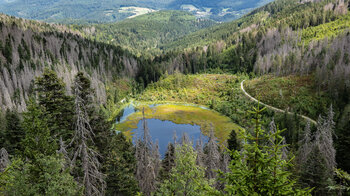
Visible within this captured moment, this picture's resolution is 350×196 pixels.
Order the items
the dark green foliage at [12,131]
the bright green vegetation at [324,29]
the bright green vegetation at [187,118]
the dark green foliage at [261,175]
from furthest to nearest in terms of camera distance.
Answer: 1. the bright green vegetation at [324,29]
2. the bright green vegetation at [187,118]
3. the dark green foliage at [12,131]
4. the dark green foliage at [261,175]

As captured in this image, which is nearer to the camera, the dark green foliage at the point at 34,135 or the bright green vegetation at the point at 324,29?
the dark green foliage at the point at 34,135

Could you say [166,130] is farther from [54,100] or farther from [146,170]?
[54,100]

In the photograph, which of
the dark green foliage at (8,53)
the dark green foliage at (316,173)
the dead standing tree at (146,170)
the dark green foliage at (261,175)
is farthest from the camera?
the dark green foliage at (8,53)

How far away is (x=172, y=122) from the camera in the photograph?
87.9 m

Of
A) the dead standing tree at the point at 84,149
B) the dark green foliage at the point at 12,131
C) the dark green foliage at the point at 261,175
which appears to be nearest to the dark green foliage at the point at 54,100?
the dead standing tree at the point at 84,149

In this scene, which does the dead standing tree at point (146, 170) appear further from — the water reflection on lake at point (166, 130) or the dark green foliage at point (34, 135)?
the water reflection on lake at point (166, 130)

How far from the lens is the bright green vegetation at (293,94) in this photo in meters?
74.8

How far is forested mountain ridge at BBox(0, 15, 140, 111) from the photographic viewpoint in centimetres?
9394

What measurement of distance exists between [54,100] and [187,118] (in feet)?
233

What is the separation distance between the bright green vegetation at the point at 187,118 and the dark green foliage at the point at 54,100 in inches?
2096

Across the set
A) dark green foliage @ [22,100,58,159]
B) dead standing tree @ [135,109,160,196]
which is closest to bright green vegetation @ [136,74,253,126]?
dead standing tree @ [135,109,160,196]

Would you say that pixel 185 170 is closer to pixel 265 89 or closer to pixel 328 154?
pixel 328 154

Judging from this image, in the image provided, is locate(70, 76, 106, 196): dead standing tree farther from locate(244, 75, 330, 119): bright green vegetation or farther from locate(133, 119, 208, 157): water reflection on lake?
locate(244, 75, 330, 119): bright green vegetation

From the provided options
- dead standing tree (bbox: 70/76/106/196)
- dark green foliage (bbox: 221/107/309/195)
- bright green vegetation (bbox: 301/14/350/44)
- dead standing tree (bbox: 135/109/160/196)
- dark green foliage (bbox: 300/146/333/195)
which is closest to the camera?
dark green foliage (bbox: 221/107/309/195)
